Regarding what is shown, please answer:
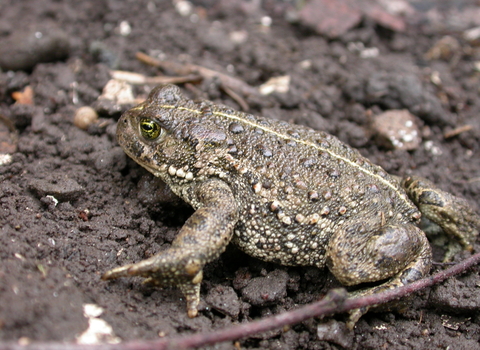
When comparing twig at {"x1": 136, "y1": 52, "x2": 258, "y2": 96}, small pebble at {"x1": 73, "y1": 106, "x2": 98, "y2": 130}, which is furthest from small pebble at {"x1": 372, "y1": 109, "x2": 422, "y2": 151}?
small pebble at {"x1": 73, "y1": 106, "x2": 98, "y2": 130}

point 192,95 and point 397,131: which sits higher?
point 397,131

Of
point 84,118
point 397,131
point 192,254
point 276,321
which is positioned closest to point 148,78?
point 84,118

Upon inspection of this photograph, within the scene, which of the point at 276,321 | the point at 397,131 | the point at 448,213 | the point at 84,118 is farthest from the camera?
the point at 397,131

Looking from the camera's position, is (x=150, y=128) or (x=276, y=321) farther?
(x=150, y=128)

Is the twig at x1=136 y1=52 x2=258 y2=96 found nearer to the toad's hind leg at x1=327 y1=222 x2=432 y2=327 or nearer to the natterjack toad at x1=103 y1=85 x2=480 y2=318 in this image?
the natterjack toad at x1=103 y1=85 x2=480 y2=318

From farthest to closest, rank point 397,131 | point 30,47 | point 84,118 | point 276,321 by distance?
1. point 30,47
2. point 397,131
3. point 84,118
4. point 276,321

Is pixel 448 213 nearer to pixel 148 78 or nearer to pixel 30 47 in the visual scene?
pixel 148 78
